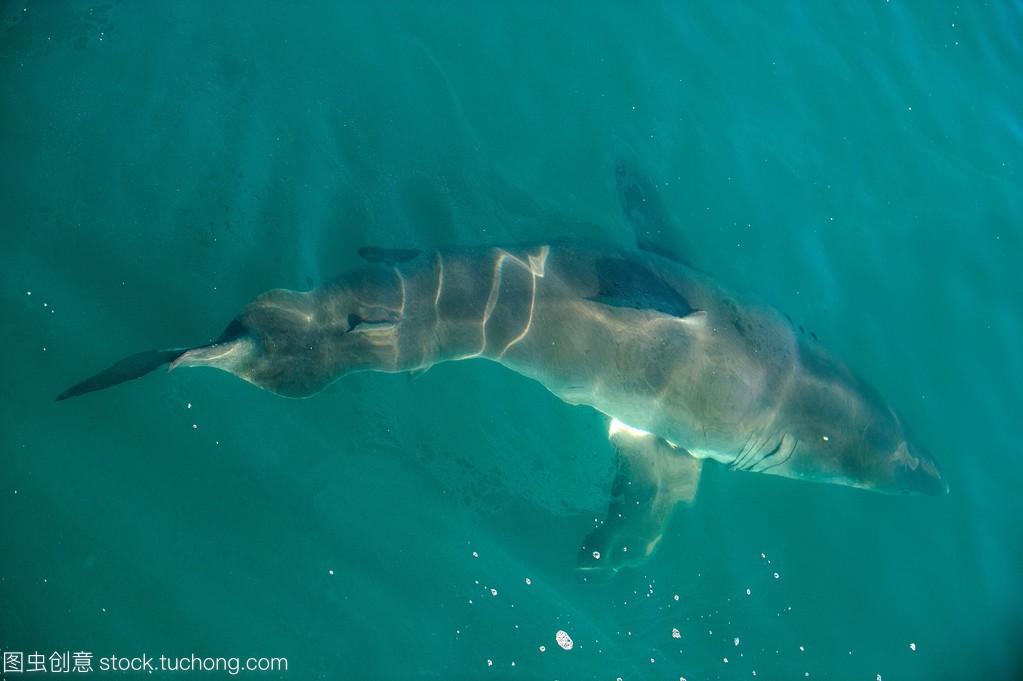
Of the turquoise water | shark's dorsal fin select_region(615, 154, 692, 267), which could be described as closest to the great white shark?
the turquoise water

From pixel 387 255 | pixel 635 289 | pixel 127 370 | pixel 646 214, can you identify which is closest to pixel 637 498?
pixel 635 289

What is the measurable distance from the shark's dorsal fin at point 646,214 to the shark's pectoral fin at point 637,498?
73.1 inches

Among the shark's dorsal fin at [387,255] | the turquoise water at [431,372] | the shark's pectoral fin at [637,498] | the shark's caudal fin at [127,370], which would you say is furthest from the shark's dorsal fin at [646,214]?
the shark's caudal fin at [127,370]

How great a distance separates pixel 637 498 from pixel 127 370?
4360 millimetres

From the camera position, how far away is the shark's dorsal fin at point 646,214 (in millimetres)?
6492

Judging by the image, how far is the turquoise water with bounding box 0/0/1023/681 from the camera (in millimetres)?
5496

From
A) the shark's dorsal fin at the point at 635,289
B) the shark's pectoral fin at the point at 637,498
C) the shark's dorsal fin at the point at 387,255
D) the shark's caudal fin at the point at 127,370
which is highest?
the shark's dorsal fin at the point at 635,289

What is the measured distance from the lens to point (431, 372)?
19.5 ft

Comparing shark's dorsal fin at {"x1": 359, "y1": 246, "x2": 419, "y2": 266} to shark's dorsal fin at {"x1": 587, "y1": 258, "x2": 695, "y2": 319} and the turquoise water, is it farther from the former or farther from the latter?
shark's dorsal fin at {"x1": 587, "y1": 258, "x2": 695, "y2": 319}

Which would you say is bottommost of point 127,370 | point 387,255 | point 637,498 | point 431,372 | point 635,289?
point 637,498

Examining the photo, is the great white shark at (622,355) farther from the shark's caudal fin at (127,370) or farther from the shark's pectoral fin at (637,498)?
the shark's caudal fin at (127,370)

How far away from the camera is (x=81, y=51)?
6.29m

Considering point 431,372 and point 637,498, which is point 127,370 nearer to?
point 431,372

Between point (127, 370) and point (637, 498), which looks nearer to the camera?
point (127, 370)
